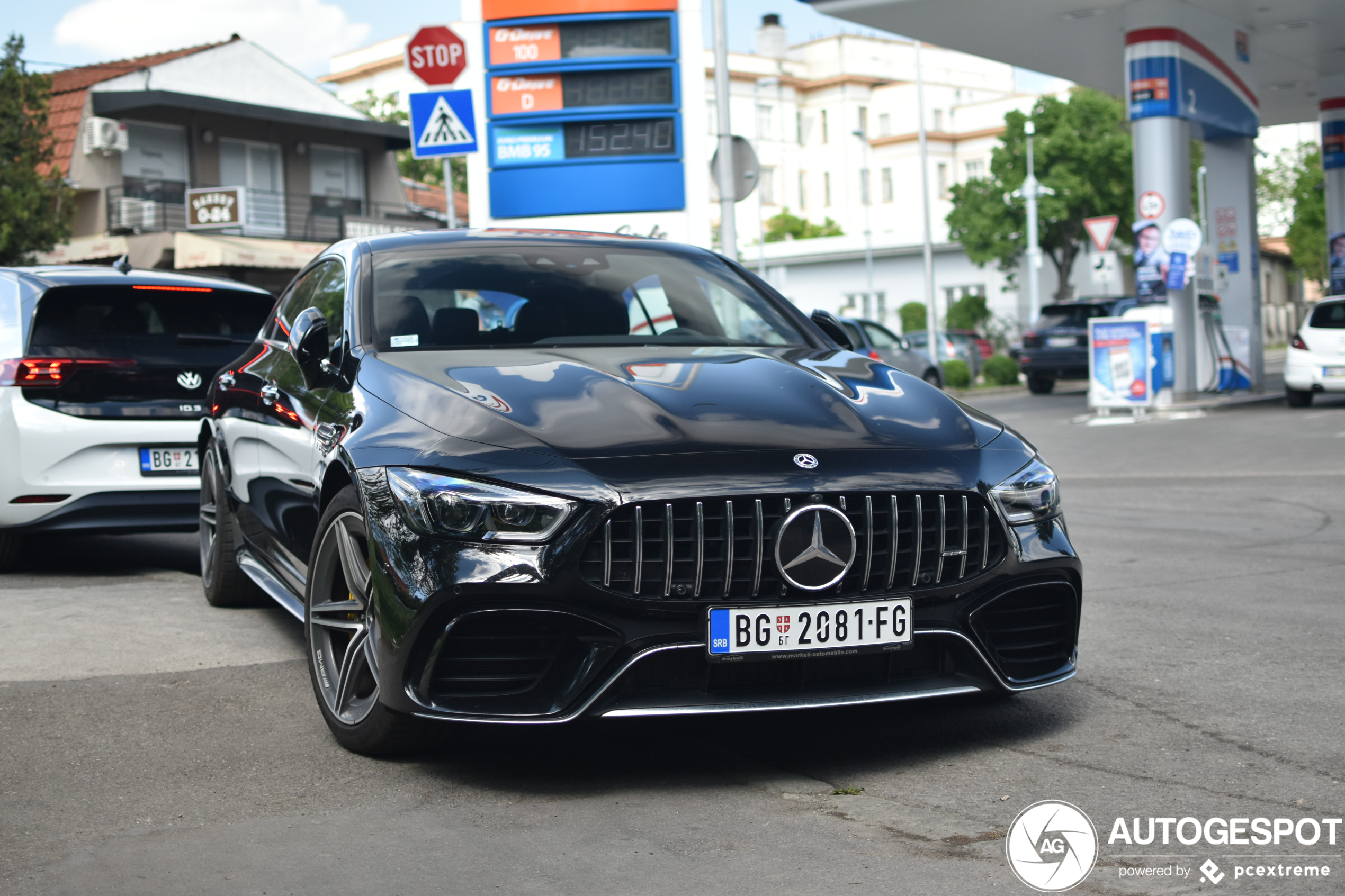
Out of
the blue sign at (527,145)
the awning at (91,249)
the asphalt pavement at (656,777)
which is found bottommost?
the asphalt pavement at (656,777)

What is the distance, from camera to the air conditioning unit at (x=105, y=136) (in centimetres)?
3697

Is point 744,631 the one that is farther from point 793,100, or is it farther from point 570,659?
point 793,100

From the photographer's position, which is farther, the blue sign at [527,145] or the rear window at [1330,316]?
the rear window at [1330,316]

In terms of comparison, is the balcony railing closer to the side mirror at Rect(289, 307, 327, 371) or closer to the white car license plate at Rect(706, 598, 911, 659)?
the side mirror at Rect(289, 307, 327, 371)

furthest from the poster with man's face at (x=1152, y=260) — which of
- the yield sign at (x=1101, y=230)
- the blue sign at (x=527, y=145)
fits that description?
the blue sign at (x=527, y=145)

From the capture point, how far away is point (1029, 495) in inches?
157

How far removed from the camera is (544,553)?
3.54 m

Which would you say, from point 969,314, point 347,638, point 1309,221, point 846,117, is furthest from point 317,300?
point 846,117

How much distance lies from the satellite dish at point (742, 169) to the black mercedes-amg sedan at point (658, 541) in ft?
37.1

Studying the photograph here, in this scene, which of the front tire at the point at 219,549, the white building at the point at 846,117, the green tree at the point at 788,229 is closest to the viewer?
the front tire at the point at 219,549

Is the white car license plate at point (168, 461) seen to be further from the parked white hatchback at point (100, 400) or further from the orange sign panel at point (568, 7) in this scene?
the orange sign panel at point (568, 7)

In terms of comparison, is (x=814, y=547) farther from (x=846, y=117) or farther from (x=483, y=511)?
(x=846, y=117)

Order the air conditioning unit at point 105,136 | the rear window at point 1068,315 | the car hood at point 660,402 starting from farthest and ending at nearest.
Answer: the air conditioning unit at point 105,136 < the rear window at point 1068,315 < the car hood at point 660,402

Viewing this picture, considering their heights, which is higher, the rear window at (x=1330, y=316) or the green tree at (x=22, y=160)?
the green tree at (x=22, y=160)
